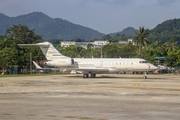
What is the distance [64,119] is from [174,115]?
5080mm

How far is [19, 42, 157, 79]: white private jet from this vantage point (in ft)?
148

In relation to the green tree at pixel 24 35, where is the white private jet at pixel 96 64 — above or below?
below

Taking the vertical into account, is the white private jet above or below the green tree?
below

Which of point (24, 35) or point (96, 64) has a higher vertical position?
point (24, 35)

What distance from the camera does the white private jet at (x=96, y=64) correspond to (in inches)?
1779

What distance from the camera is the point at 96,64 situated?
4747 centimetres

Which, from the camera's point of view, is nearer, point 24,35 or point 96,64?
point 96,64

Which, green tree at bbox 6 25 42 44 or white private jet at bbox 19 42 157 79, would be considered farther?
green tree at bbox 6 25 42 44

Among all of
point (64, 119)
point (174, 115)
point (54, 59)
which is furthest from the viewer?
point (54, 59)

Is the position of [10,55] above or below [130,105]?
above

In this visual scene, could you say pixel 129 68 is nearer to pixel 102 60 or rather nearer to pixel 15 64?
pixel 102 60

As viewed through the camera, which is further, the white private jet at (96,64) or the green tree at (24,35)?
the green tree at (24,35)

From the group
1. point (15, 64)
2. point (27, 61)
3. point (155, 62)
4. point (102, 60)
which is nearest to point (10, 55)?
point (15, 64)

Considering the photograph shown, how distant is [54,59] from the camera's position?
1919 inches
